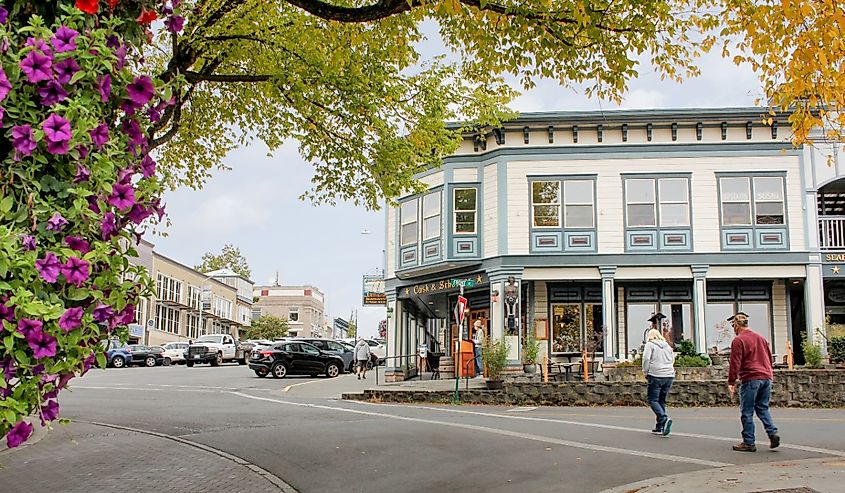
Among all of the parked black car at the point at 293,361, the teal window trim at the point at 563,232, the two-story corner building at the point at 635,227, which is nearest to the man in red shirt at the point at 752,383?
the two-story corner building at the point at 635,227

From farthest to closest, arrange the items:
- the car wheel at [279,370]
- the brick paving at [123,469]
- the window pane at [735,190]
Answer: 1. the car wheel at [279,370]
2. the window pane at [735,190]
3. the brick paving at [123,469]

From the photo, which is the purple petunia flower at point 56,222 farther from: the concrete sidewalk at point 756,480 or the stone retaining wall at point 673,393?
the stone retaining wall at point 673,393

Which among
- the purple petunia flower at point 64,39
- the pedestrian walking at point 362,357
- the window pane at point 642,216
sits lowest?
the pedestrian walking at point 362,357

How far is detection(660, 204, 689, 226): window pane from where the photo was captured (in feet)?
86.4

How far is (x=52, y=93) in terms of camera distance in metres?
3.58

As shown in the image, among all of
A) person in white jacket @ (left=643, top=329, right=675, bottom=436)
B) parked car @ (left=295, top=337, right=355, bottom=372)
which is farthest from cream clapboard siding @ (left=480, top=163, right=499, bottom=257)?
person in white jacket @ (left=643, top=329, right=675, bottom=436)

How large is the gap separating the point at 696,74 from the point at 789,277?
1645 centimetres

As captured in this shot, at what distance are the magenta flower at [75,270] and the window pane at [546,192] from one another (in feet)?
78.2

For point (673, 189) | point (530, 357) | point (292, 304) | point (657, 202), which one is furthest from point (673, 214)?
point (292, 304)

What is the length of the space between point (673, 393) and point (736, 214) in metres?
8.80

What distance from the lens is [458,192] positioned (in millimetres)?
27719

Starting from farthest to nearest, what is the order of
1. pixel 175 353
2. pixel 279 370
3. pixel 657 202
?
pixel 175 353 < pixel 279 370 < pixel 657 202

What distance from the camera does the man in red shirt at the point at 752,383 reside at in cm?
1052

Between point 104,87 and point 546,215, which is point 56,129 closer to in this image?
point 104,87
